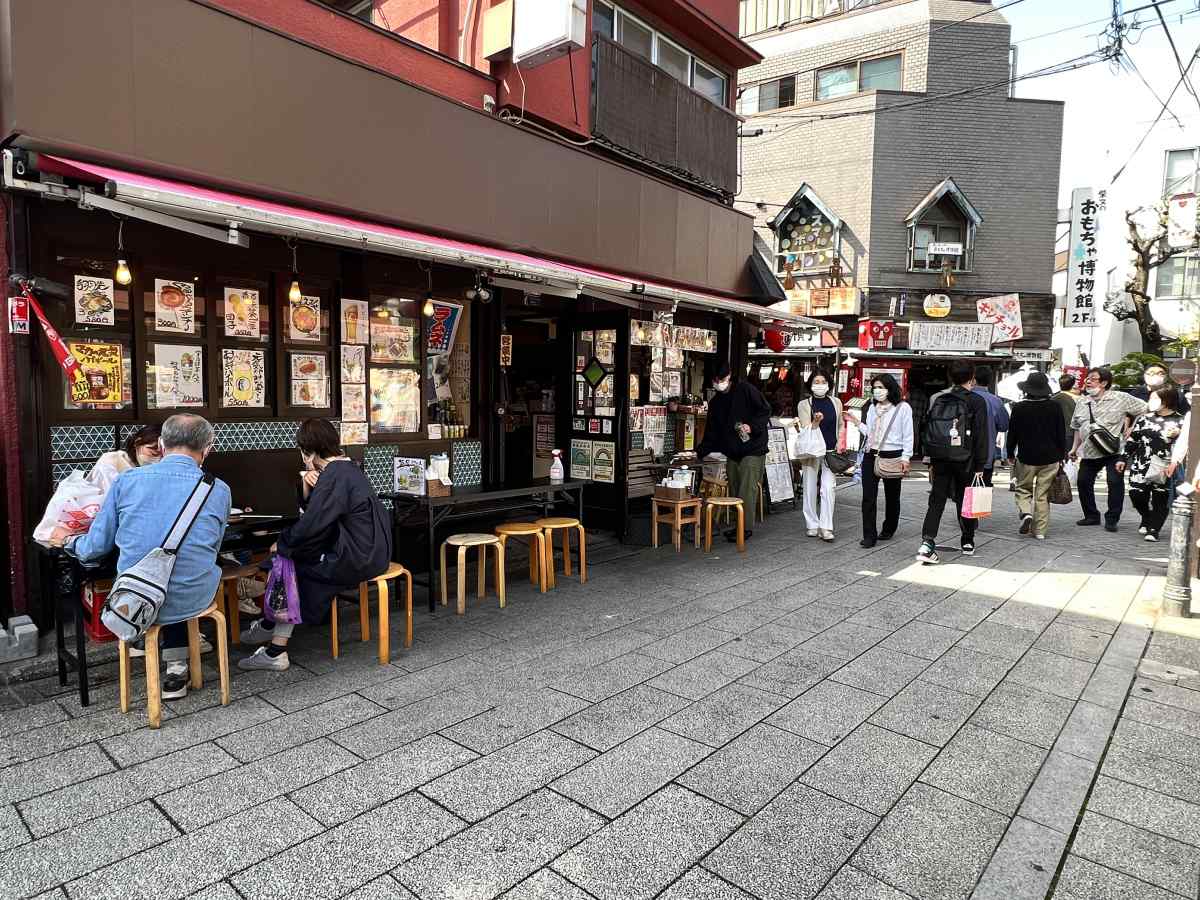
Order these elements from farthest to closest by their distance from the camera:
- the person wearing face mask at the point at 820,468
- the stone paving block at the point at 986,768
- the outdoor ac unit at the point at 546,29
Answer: the person wearing face mask at the point at 820,468
the outdoor ac unit at the point at 546,29
the stone paving block at the point at 986,768

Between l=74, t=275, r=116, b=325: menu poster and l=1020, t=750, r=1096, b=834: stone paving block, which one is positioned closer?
l=1020, t=750, r=1096, b=834: stone paving block

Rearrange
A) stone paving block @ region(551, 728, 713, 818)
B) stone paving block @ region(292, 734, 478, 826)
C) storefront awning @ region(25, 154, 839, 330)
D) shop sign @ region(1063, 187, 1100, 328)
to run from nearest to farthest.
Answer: stone paving block @ region(292, 734, 478, 826), stone paving block @ region(551, 728, 713, 818), storefront awning @ region(25, 154, 839, 330), shop sign @ region(1063, 187, 1100, 328)

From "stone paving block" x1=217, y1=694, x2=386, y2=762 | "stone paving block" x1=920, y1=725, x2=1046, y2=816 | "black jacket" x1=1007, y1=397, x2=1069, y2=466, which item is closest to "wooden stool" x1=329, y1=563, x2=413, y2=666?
"stone paving block" x1=217, y1=694, x2=386, y2=762

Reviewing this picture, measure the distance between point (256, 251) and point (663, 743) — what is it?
212 inches

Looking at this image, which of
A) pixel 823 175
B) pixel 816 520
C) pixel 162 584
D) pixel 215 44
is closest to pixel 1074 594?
pixel 816 520

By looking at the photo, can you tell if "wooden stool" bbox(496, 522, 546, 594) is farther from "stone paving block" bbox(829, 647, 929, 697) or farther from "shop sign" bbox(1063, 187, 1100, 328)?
"shop sign" bbox(1063, 187, 1100, 328)

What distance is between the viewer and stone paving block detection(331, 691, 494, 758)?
13.1ft

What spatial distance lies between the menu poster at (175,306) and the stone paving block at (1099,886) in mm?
6868

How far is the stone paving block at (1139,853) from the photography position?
301cm

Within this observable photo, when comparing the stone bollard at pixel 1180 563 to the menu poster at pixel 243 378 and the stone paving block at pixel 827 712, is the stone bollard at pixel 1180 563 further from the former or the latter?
the menu poster at pixel 243 378

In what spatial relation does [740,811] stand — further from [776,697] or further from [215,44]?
[215,44]

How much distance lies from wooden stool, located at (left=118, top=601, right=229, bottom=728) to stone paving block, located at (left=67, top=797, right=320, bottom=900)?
120 centimetres

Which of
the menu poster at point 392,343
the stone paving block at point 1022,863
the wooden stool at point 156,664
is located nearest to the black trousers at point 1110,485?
the stone paving block at point 1022,863

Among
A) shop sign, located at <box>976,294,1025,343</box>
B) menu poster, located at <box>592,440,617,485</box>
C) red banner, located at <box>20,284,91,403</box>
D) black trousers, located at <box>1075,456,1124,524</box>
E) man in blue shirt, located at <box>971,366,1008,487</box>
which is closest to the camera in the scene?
red banner, located at <box>20,284,91,403</box>
